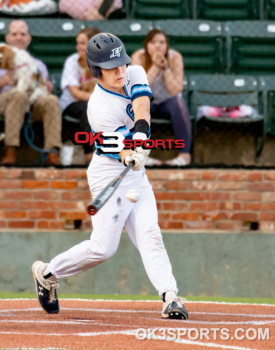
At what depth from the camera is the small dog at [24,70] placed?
7.58 metres

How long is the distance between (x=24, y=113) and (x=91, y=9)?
6.56 feet

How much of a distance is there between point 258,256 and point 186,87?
2093mm

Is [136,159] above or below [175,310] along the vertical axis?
above

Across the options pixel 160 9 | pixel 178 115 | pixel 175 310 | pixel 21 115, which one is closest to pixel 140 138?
pixel 175 310

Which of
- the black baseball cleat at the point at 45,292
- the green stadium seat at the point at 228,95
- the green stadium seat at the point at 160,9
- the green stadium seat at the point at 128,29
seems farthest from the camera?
the green stadium seat at the point at 160,9

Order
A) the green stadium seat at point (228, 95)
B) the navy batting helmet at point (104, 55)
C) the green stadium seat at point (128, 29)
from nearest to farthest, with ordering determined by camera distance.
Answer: the navy batting helmet at point (104, 55) → the green stadium seat at point (228, 95) → the green stadium seat at point (128, 29)

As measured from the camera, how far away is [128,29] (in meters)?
8.81

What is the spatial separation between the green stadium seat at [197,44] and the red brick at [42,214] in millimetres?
2577

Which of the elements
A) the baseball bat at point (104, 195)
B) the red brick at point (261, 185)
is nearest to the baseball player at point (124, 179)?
the baseball bat at point (104, 195)

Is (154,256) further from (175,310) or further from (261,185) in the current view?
(261,185)

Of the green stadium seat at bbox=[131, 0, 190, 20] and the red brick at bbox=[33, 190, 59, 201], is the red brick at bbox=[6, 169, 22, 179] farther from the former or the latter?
the green stadium seat at bbox=[131, 0, 190, 20]

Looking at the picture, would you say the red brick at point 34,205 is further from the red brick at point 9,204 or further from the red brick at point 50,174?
the red brick at point 50,174

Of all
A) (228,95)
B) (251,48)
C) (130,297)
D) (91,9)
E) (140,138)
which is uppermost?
(91,9)

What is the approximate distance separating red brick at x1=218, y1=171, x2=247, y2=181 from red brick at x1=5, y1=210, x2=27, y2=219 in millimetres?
1823
